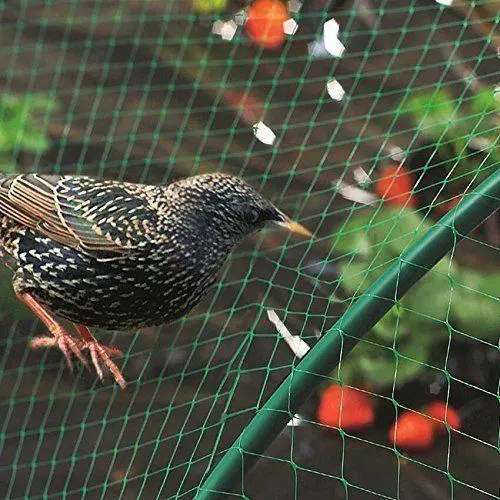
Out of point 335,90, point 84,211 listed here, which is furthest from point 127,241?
point 335,90

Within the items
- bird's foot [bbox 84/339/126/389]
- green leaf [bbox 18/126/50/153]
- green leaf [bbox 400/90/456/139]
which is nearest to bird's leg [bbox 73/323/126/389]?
bird's foot [bbox 84/339/126/389]

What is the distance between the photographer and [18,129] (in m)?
3.15

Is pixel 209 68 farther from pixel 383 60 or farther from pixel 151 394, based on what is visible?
pixel 151 394

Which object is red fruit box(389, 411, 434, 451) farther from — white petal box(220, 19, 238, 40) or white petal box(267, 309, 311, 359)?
white petal box(220, 19, 238, 40)

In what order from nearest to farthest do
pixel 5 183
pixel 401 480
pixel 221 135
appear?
pixel 5 183 < pixel 401 480 < pixel 221 135

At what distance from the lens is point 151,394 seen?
287cm

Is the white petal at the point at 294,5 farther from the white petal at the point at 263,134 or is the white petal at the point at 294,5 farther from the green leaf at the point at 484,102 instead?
the green leaf at the point at 484,102

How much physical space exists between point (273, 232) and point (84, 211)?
85cm

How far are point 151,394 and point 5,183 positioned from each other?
2.41 feet

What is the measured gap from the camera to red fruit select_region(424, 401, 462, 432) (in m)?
2.88

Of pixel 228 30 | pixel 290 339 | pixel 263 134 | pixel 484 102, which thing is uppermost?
pixel 484 102

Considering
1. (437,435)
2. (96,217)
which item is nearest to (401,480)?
(437,435)

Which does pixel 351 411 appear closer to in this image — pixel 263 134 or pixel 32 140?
pixel 263 134

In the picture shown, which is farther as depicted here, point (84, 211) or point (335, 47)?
point (335, 47)
